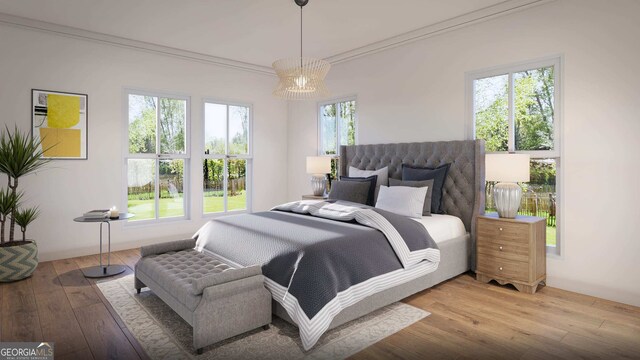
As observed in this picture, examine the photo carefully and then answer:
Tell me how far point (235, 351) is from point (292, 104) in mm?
4937

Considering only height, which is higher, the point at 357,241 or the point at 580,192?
the point at 580,192

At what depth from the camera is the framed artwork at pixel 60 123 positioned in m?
4.35

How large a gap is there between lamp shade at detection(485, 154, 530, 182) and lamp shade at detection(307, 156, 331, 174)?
2454mm

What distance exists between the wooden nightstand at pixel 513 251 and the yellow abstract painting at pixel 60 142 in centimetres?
478

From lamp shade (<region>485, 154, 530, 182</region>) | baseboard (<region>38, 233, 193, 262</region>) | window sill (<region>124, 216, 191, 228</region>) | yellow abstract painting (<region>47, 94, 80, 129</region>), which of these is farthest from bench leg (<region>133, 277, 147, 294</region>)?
lamp shade (<region>485, 154, 530, 182</region>)

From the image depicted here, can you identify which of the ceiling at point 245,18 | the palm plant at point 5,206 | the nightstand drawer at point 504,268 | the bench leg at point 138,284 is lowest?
the bench leg at point 138,284

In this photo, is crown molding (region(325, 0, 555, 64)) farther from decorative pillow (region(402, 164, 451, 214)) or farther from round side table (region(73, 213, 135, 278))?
round side table (region(73, 213, 135, 278))

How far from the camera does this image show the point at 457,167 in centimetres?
412

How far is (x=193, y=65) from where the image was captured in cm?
555

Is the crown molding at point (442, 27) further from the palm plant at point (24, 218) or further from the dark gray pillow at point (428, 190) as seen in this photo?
the palm plant at point (24, 218)

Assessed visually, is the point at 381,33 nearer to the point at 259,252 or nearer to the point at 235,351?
the point at 259,252

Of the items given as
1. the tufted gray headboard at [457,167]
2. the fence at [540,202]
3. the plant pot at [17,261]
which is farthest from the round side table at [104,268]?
the fence at [540,202]

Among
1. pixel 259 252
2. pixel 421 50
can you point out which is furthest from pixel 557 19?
pixel 259 252

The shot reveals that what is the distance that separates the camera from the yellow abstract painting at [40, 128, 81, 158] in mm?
4387
